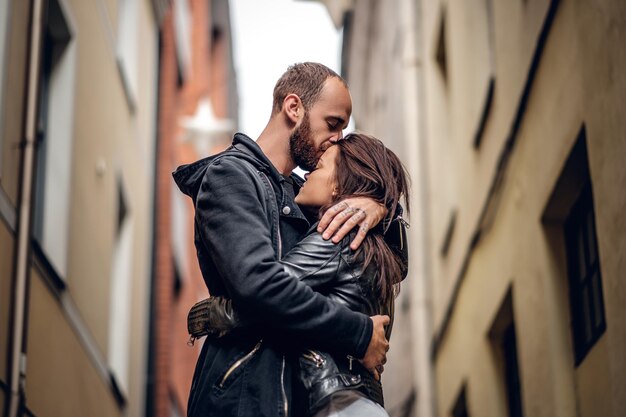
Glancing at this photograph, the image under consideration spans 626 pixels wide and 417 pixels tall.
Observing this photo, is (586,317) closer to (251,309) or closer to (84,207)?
(251,309)

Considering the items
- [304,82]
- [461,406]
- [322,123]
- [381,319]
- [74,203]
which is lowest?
[461,406]

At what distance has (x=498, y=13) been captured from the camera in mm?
11336

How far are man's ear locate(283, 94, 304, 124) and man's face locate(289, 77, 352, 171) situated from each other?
3 centimetres

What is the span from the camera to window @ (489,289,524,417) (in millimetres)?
11352

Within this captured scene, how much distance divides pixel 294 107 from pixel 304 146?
0.19m

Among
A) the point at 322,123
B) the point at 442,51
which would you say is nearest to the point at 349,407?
the point at 322,123

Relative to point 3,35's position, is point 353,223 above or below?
below

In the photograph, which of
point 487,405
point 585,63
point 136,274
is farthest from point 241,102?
point 585,63

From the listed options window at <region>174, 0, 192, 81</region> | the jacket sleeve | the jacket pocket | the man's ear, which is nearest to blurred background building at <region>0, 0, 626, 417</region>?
the man's ear

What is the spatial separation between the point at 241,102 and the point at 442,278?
1582 inches

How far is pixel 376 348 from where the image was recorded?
588 centimetres

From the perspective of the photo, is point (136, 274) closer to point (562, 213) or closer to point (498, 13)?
point (498, 13)

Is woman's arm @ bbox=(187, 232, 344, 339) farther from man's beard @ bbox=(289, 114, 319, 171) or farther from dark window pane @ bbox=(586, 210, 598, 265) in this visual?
dark window pane @ bbox=(586, 210, 598, 265)

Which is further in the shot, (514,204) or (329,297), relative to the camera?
(514,204)
